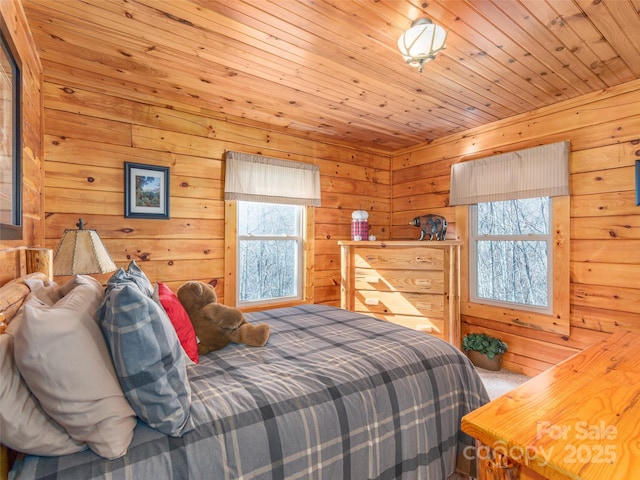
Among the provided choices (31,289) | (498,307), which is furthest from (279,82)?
(498,307)

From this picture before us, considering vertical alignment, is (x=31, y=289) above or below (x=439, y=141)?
below

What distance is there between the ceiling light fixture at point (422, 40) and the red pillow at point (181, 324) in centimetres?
170

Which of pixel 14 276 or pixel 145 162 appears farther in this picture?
pixel 145 162

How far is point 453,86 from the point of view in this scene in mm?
2443

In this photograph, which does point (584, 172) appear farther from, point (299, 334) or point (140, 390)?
point (140, 390)

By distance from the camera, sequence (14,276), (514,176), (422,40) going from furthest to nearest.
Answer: (514,176), (422,40), (14,276)

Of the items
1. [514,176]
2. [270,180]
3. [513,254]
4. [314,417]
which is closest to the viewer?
[314,417]

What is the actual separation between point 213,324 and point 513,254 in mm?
2721

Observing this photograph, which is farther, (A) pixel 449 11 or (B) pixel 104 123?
(B) pixel 104 123

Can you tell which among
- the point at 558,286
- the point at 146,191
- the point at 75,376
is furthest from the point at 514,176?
the point at 75,376

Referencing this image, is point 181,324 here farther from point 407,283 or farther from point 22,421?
point 407,283

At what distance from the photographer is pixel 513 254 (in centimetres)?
307

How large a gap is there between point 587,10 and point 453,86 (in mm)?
864

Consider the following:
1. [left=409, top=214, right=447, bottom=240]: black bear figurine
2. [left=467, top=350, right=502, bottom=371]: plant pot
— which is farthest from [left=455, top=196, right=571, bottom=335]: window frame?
[left=409, top=214, right=447, bottom=240]: black bear figurine
